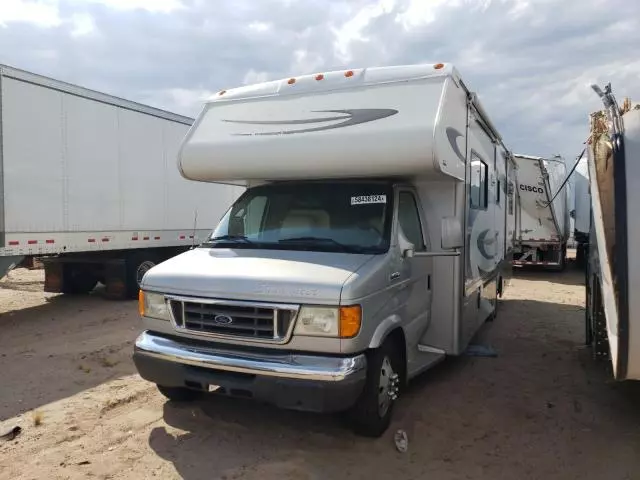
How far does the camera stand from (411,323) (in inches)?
197

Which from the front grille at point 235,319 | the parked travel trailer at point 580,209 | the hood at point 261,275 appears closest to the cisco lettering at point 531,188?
the parked travel trailer at point 580,209

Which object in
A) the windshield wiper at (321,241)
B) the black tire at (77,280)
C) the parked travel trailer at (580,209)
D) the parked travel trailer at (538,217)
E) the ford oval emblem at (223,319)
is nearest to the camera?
the ford oval emblem at (223,319)

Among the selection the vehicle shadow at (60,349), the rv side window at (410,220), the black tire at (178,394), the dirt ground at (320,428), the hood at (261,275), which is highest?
the rv side window at (410,220)

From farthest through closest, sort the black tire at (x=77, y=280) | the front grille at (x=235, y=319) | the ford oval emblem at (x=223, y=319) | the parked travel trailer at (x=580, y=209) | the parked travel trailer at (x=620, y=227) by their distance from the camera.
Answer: the parked travel trailer at (x=580, y=209)
the black tire at (x=77, y=280)
the ford oval emblem at (x=223, y=319)
the front grille at (x=235, y=319)
the parked travel trailer at (x=620, y=227)

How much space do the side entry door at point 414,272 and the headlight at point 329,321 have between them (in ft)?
2.94

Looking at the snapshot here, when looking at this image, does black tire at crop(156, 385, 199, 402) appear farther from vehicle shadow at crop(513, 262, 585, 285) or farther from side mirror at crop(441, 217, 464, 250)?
vehicle shadow at crop(513, 262, 585, 285)

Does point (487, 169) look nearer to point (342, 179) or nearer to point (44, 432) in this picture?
point (342, 179)

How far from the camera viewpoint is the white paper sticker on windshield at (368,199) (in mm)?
4934

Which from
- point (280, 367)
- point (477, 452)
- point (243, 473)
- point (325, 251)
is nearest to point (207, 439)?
point (243, 473)

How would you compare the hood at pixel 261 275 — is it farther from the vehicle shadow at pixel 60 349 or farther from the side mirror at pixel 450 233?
the vehicle shadow at pixel 60 349

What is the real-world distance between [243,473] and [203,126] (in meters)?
3.25

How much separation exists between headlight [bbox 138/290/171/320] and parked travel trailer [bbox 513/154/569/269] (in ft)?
43.1

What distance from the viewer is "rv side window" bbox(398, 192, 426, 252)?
500cm

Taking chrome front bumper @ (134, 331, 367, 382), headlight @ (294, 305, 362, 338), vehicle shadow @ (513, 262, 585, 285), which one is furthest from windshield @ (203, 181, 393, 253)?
vehicle shadow @ (513, 262, 585, 285)
